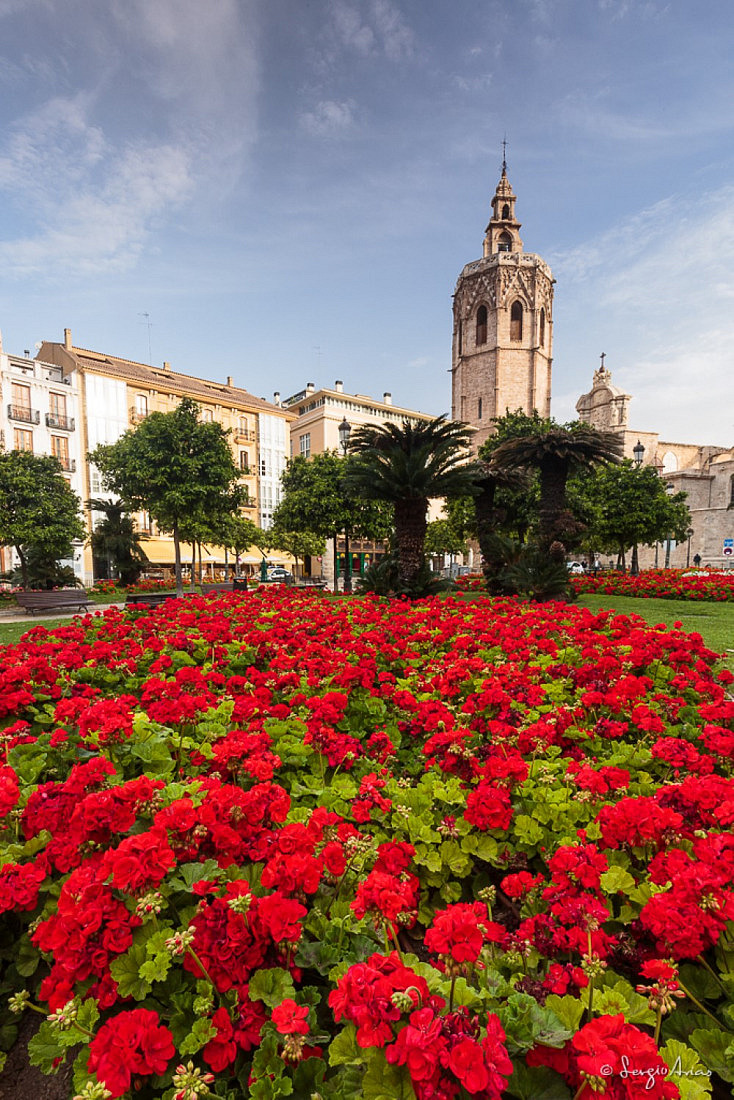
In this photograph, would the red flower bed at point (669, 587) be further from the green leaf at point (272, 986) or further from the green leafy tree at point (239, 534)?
the green leaf at point (272, 986)

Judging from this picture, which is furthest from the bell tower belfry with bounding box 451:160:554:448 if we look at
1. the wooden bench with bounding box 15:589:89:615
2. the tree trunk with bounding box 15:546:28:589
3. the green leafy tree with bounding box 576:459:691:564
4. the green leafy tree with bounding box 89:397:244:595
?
the wooden bench with bounding box 15:589:89:615

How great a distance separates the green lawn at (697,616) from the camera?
26.9 feet

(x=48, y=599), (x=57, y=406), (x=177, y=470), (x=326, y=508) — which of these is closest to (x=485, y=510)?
(x=326, y=508)

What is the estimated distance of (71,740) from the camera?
3301 millimetres

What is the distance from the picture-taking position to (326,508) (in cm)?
2531

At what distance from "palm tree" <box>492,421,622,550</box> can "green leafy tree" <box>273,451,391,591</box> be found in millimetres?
10512

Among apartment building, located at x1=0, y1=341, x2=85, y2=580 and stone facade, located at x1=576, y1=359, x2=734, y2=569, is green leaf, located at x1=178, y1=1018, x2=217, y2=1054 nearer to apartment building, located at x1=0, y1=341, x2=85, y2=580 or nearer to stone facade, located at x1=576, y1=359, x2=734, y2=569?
apartment building, located at x1=0, y1=341, x2=85, y2=580

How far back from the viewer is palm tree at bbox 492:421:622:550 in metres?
13.8

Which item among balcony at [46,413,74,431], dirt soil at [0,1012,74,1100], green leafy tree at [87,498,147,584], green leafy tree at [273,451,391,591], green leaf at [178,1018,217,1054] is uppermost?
balcony at [46,413,74,431]

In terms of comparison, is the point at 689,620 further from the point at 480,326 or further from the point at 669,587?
the point at 480,326

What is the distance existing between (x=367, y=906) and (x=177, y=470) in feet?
77.6

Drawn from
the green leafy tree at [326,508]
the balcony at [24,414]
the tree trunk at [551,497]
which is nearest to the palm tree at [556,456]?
the tree trunk at [551,497]

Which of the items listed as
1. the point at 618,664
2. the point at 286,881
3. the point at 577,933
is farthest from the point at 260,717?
the point at 618,664

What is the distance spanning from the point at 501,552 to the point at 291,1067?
50.2 feet
